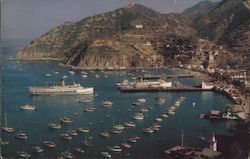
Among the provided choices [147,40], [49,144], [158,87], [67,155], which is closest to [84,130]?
[49,144]

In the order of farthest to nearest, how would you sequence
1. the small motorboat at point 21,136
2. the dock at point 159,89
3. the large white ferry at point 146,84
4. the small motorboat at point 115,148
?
1. the large white ferry at point 146,84
2. the dock at point 159,89
3. the small motorboat at point 21,136
4. the small motorboat at point 115,148

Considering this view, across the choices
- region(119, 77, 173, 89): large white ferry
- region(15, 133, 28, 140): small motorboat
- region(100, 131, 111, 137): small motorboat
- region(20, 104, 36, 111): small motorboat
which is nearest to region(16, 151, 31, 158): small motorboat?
region(15, 133, 28, 140): small motorboat

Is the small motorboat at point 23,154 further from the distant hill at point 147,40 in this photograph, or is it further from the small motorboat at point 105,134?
the distant hill at point 147,40

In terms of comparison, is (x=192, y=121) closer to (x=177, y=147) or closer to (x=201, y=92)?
(x=177, y=147)

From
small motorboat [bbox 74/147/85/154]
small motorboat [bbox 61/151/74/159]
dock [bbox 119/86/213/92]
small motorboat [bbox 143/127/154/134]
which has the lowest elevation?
small motorboat [bbox 61/151/74/159]

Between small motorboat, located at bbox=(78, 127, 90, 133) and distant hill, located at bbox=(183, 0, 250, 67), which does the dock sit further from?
small motorboat, located at bbox=(78, 127, 90, 133)

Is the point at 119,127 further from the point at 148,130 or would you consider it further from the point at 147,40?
the point at 147,40

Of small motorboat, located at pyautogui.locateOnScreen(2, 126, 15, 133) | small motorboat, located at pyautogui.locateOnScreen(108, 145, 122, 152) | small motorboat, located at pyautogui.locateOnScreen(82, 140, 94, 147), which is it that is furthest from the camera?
small motorboat, located at pyautogui.locateOnScreen(2, 126, 15, 133)

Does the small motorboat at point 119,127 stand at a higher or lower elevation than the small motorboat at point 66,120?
lower

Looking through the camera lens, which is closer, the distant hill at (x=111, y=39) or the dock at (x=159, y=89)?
the dock at (x=159, y=89)

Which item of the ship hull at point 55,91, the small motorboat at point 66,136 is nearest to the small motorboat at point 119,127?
the small motorboat at point 66,136
